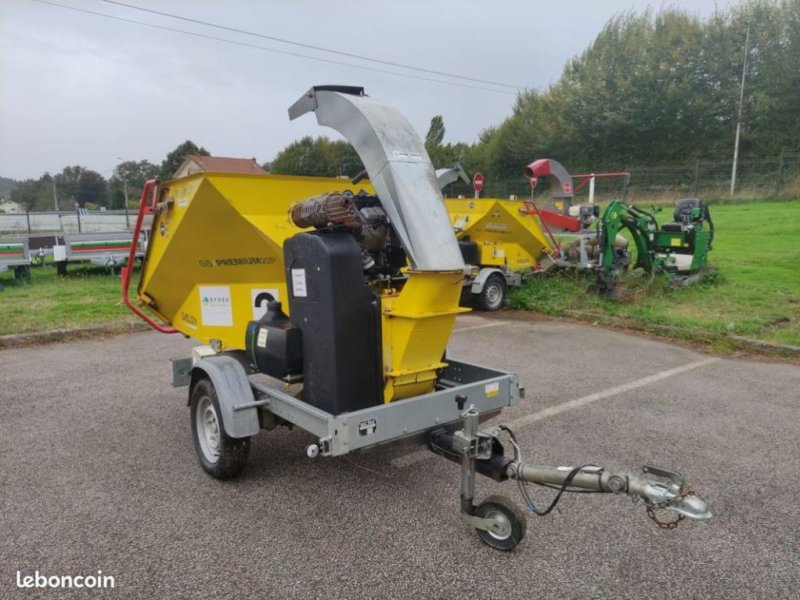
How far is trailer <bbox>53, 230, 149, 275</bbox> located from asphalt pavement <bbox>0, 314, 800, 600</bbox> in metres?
8.79

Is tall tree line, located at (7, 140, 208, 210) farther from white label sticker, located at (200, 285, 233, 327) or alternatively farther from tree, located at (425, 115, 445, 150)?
white label sticker, located at (200, 285, 233, 327)

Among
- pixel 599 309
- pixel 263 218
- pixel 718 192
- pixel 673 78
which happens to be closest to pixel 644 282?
pixel 599 309

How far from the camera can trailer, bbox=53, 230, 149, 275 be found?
13.7 m

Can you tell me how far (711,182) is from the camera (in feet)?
89.0

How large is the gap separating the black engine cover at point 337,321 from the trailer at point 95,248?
11.4m

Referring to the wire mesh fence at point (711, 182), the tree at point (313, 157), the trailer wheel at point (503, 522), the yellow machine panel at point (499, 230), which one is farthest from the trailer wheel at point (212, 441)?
the tree at point (313, 157)

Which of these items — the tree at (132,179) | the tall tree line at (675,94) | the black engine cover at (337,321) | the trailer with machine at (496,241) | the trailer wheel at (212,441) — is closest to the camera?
the black engine cover at (337,321)

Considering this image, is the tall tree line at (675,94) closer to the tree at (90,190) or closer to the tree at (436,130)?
the tree at (436,130)

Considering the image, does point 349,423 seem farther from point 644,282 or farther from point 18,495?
point 644,282

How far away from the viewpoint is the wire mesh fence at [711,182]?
81.1ft

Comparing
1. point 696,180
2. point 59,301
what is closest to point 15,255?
point 59,301

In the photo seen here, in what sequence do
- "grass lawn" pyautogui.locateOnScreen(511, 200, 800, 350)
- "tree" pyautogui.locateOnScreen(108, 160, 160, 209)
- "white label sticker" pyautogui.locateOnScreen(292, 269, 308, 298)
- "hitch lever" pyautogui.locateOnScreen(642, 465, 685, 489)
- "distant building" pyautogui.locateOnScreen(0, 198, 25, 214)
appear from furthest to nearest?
"tree" pyautogui.locateOnScreen(108, 160, 160, 209) → "distant building" pyautogui.locateOnScreen(0, 198, 25, 214) → "grass lawn" pyautogui.locateOnScreen(511, 200, 800, 350) → "white label sticker" pyautogui.locateOnScreen(292, 269, 308, 298) → "hitch lever" pyautogui.locateOnScreen(642, 465, 685, 489)

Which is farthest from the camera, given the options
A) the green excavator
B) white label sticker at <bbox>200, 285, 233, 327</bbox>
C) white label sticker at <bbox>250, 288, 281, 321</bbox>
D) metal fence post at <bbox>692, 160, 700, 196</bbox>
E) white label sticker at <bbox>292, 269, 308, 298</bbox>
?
metal fence post at <bbox>692, 160, 700, 196</bbox>

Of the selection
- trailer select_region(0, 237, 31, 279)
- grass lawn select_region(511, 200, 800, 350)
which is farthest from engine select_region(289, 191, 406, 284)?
trailer select_region(0, 237, 31, 279)
